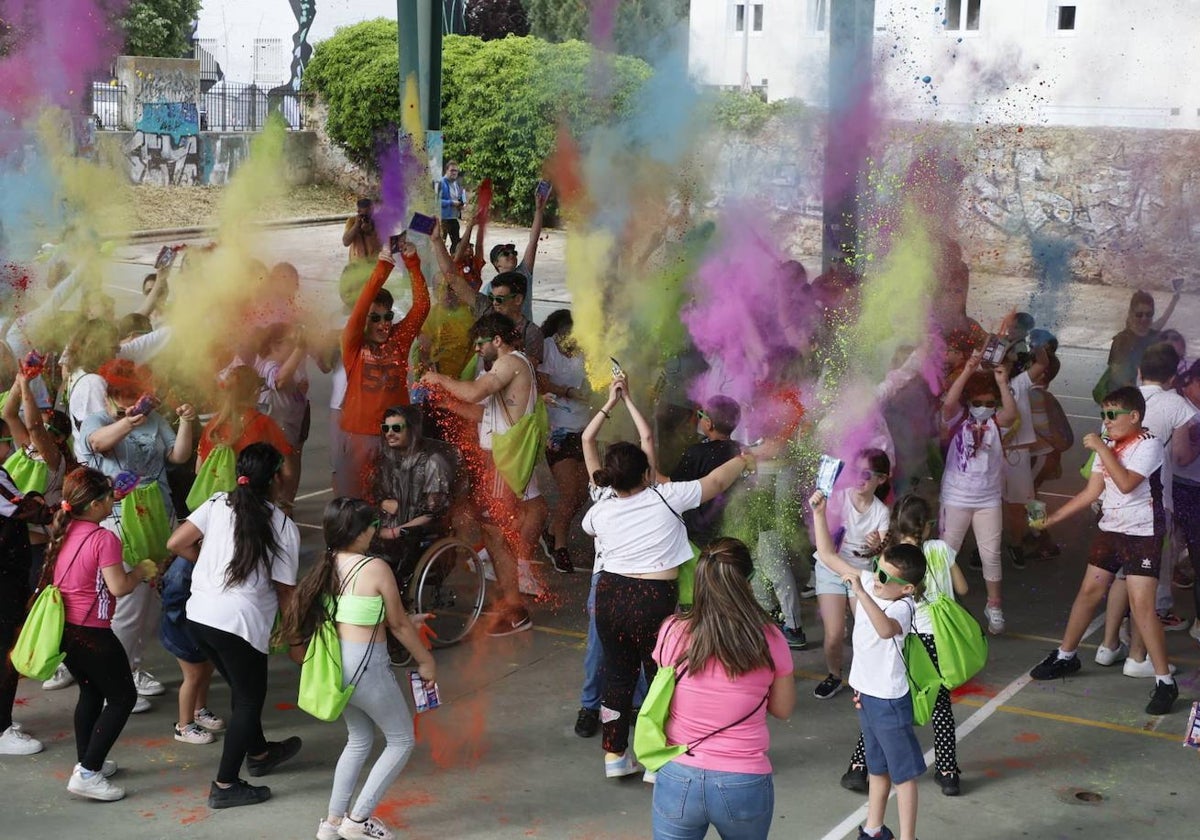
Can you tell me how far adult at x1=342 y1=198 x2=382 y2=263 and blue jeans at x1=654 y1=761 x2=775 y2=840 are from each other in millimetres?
6640

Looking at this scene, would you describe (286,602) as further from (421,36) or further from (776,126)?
(421,36)

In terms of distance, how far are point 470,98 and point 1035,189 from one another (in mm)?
12553

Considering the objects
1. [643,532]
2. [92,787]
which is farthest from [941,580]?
[92,787]

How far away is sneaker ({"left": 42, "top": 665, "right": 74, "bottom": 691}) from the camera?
6.90 meters

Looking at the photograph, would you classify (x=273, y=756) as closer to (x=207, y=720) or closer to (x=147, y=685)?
(x=207, y=720)

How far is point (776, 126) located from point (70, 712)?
6.61 m

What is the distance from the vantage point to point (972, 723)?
6547 mm

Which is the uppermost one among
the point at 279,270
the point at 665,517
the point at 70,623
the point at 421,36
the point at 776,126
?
the point at 421,36

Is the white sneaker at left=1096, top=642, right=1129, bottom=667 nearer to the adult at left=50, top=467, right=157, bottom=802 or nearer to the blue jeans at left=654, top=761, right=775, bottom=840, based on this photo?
the blue jeans at left=654, top=761, right=775, bottom=840

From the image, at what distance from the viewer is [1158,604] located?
7.86 m

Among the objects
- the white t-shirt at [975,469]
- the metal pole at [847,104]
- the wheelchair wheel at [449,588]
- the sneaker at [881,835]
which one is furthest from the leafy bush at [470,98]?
the sneaker at [881,835]

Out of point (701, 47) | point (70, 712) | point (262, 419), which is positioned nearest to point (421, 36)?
point (701, 47)

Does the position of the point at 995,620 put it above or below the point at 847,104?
below

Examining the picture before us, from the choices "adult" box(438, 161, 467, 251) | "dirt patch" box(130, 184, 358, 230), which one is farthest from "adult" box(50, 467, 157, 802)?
"dirt patch" box(130, 184, 358, 230)
